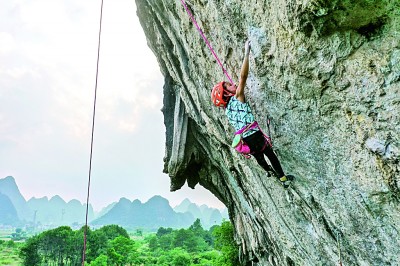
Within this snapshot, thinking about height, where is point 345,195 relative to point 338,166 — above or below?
below

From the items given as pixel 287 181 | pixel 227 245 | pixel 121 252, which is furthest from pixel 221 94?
pixel 121 252

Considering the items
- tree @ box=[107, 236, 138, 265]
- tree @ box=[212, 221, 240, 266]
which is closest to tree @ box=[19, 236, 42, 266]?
tree @ box=[107, 236, 138, 265]

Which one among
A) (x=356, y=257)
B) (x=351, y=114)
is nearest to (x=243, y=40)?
(x=351, y=114)

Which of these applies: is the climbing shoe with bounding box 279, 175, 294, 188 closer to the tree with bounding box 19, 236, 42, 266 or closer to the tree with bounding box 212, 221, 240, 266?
the tree with bounding box 212, 221, 240, 266

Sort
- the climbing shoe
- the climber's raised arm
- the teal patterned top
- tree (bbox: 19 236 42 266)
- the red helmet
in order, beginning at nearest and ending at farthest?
1. the climber's raised arm
2. the teal patterned top
3. the red helmet
4. the climbing shoe
5. tree (bbox: 19 236 42 266)

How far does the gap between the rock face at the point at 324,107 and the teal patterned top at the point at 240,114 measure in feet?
2.59

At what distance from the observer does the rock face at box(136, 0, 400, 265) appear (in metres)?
3.94

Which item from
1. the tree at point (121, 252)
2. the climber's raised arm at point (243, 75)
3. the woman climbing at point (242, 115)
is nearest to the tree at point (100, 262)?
the tree at point (121, 252)

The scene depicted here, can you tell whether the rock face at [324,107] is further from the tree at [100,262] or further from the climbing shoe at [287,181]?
the tree at [100,262]

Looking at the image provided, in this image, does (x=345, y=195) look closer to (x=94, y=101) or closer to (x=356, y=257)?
(x=356, y=257)

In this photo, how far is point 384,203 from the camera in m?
4.21

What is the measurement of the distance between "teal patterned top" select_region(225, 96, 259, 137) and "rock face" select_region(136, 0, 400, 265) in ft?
2.59

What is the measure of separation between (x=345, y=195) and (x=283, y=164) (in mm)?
1266

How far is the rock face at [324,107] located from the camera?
394 cm
